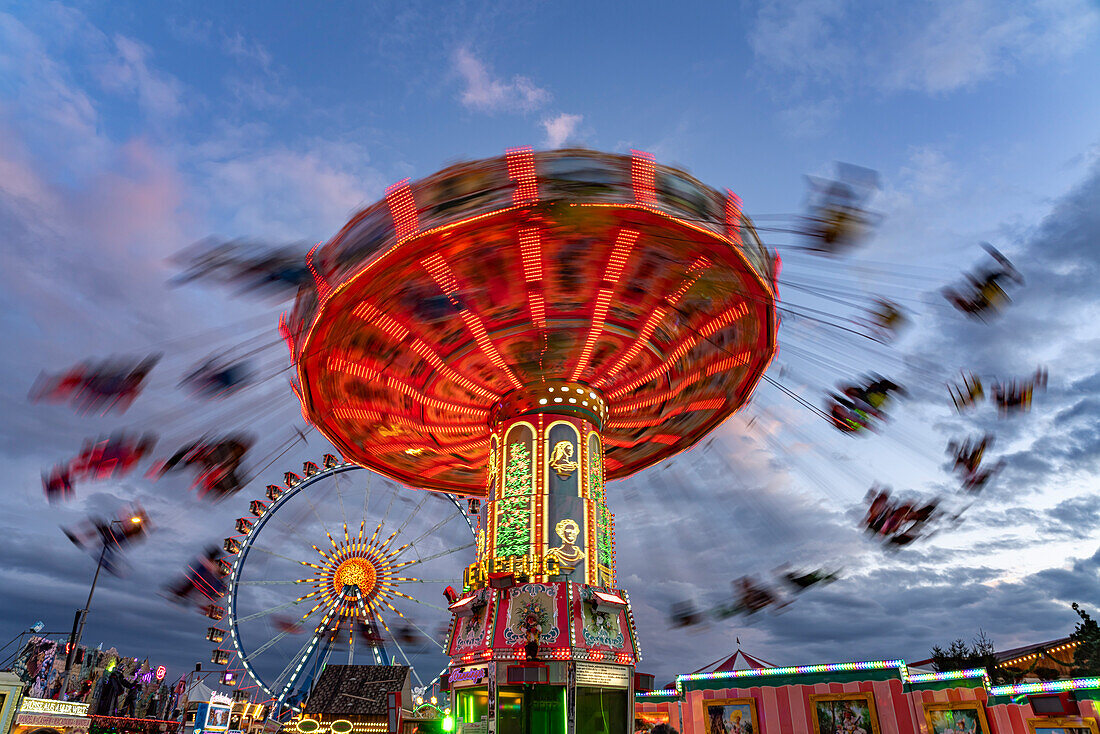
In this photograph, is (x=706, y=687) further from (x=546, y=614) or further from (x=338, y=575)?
(x=338, y=575)

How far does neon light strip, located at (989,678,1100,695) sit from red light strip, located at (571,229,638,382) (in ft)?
41.5

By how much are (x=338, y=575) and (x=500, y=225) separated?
20.5 m

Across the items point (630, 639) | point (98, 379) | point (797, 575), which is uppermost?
point (98, 379)

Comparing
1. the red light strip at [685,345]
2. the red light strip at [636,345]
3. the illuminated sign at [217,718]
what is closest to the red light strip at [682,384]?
the red light strip at [685,345]

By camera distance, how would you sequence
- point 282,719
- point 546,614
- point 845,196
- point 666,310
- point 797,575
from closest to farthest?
point 845,196, point 546,614, point 666,310, point 797,575, point 282,719

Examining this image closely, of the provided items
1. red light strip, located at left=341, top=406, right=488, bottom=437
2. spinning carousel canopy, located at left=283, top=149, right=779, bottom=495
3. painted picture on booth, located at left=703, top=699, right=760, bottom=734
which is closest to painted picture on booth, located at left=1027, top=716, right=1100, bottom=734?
painted picture on booth, located at left=703, top=699, right=760, bottom=734

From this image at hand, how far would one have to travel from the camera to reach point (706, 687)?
59.8 ft

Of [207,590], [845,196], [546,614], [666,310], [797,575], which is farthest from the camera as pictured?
[207,590]

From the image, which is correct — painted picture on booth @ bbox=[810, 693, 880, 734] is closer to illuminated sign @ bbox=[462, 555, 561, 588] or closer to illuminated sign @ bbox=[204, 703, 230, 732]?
illuminated sign @ bbox=[462, 555, 561, 588]

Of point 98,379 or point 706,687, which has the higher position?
point 98,379

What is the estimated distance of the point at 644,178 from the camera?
14.0 meters

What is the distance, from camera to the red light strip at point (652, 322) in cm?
1611

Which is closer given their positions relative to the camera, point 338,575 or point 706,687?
point 706,687

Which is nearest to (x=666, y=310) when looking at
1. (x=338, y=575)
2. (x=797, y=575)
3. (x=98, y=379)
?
(x=797, y=575)
